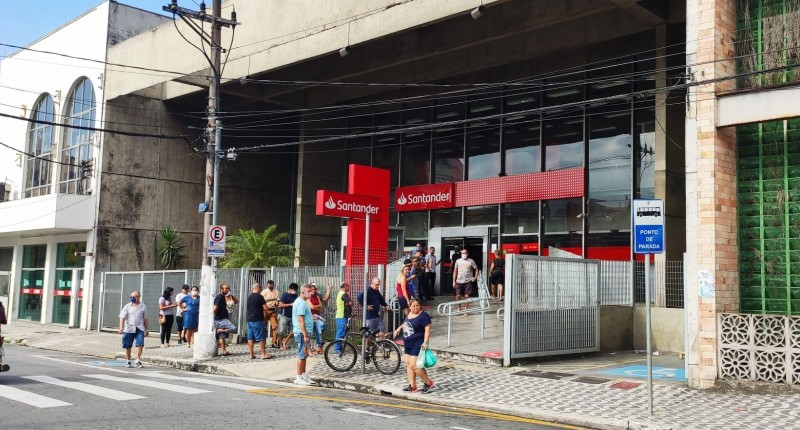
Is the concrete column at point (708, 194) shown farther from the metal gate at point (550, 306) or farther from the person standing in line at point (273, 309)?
the person standing in line at point (273, 309)

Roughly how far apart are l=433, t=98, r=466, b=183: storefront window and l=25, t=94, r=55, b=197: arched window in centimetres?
1810

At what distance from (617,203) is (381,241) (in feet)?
25.8

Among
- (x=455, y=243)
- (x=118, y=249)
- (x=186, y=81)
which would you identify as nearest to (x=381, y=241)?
(x=455, y=243)

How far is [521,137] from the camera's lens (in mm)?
25297

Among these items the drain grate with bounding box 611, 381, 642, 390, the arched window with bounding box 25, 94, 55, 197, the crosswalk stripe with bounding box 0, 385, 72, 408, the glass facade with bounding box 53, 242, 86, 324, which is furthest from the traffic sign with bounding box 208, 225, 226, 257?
the arched window with bounding box 25, 94, 55, 197

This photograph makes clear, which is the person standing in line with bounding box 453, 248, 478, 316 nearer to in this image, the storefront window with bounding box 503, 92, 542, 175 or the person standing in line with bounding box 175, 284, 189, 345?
the storefront window with bounding box 503, 92, 542, 175

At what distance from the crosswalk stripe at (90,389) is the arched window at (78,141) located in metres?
18.3

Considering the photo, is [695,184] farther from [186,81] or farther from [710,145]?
[186,81]

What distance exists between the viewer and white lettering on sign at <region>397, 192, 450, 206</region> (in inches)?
1061

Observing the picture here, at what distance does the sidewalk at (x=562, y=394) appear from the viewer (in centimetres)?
945

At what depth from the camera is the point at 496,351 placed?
14672 mm

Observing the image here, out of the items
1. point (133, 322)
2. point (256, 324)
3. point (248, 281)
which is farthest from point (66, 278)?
point (256, 324)

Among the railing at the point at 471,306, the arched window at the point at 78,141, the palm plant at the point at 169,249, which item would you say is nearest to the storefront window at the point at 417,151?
the railing at the point at 471,306

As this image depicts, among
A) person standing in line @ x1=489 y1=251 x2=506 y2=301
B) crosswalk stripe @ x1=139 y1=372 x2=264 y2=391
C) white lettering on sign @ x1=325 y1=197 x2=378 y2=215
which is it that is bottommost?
crosswalk stripe @ x1=139 y1=372 x2=264 y2=391
